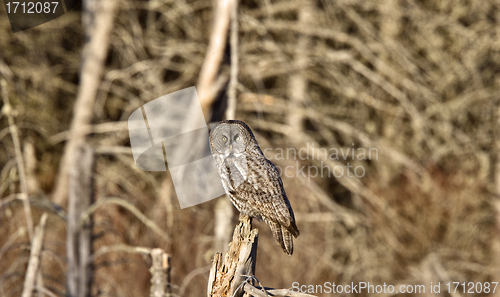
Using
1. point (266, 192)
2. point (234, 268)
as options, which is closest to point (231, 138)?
point (266, 192)

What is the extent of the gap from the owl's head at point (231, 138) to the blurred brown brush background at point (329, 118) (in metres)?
2.49

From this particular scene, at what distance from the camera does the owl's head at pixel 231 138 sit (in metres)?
2.73

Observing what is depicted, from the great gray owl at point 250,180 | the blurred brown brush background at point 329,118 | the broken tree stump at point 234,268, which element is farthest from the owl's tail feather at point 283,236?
the blurred brown brush background at point 329,118

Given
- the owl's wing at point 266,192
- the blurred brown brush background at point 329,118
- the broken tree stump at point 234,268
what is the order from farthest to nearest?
the blurred brown brush background at point 329,118, the owl's wing at point 266,192, the broken tree stump at point 234,268

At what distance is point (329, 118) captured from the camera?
6.29m

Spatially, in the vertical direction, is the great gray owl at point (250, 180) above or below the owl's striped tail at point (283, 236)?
above

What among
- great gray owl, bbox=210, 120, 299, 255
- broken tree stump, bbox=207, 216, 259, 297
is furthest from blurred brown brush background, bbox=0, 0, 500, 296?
broken tree stump, bbox=207, 216, 259, 297

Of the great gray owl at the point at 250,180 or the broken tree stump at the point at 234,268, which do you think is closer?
the broken tree stump at the point at 234,268

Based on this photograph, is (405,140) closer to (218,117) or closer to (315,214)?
(315,214)

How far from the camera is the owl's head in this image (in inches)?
107

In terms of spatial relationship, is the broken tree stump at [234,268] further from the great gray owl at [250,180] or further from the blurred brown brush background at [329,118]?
the blurred brown brush background at [329,118]

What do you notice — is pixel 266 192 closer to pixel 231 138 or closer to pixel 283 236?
pixel 283 236

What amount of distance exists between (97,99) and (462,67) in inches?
252

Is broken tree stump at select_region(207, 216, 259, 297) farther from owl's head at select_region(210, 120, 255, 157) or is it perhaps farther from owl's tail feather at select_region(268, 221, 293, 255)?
owl's head at select_region(210, 120, 255, 157)
